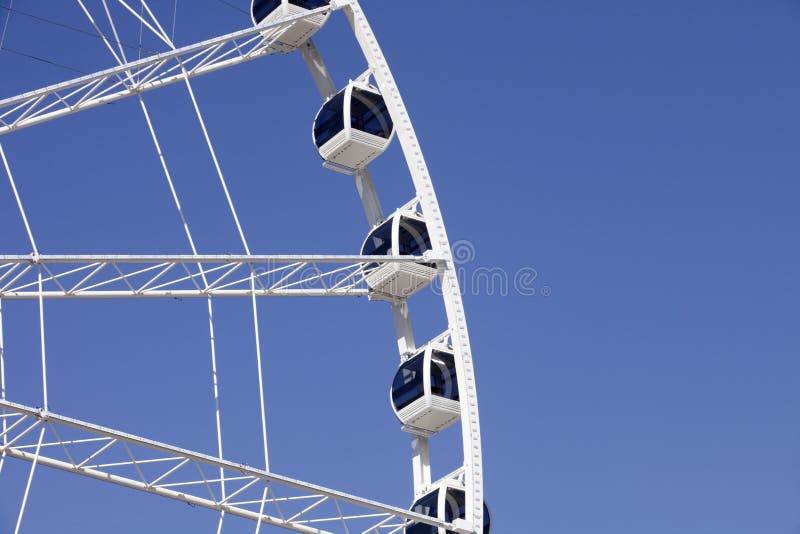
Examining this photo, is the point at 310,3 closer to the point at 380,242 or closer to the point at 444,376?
the point at 380,242

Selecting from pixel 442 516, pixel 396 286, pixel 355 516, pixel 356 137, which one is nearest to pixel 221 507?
pixel 355 516

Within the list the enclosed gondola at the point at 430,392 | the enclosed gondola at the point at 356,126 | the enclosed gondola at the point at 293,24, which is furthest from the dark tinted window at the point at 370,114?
the enclosed gondola at the point at 430,392

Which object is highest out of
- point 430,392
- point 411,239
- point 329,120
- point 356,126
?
point 329,120

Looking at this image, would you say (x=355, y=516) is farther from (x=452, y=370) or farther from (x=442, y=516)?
(x=452, y=370)

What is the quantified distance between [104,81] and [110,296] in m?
4.14

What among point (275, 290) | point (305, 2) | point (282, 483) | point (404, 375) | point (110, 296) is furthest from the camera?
point (305, 2)

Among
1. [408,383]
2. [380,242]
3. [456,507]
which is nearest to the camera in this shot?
[456,507]

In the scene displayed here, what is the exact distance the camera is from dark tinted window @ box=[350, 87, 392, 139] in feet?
99.5

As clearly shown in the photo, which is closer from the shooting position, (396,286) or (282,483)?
(282,483)

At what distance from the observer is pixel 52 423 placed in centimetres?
2231

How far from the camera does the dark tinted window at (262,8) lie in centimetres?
3212

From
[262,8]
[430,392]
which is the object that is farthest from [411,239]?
[262,8]

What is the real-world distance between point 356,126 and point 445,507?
8.15m

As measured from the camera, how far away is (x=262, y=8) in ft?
107
